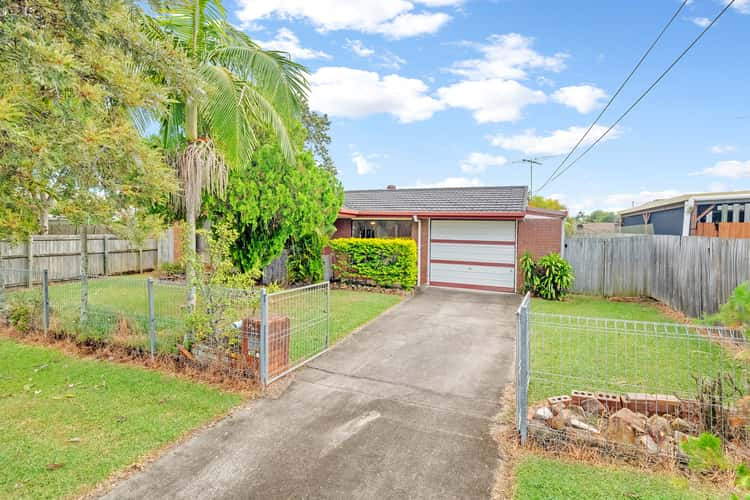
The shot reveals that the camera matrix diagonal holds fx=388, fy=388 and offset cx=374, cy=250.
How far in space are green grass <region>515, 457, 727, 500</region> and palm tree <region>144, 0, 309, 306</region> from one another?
5.14 metres

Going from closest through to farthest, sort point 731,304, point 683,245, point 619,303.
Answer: point 731,304 < point 683,245 < point 619,303

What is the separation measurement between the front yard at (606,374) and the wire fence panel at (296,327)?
133 inches

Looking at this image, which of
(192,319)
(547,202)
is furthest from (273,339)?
(547,202)

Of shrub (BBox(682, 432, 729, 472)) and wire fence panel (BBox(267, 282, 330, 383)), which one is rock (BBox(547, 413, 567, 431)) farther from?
wire fence panel (BBox(267, 282, 330, 383))

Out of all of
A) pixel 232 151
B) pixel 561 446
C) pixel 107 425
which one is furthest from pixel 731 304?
pixel 232 151

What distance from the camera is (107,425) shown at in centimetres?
427

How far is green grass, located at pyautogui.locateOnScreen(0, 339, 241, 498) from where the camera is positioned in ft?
11.4

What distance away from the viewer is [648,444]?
3570 mm

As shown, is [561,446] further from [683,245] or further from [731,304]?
[683,245]

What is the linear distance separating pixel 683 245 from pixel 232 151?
403 inches

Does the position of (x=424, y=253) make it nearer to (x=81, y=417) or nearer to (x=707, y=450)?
(x=81, y=417)

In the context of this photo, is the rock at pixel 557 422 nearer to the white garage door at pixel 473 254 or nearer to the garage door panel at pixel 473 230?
the white garage door at pixel 473 254

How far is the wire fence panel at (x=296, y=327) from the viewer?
5.48 m

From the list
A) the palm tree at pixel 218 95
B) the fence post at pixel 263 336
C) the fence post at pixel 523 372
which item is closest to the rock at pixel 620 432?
the fence post at pixel 523 372
